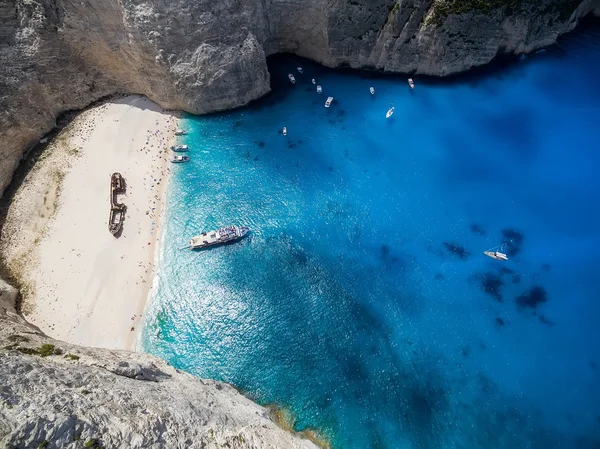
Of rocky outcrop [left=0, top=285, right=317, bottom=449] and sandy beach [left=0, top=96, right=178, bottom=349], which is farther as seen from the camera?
sandy beach [left=0, top=96, right=178, bottom=349]

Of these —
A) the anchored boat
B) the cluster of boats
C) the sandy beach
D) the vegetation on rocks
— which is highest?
the vegetation on rocks

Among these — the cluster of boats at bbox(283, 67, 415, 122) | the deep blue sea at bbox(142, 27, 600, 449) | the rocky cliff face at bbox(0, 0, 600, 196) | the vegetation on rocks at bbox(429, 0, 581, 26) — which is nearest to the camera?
the deep blue sea at bbox(142, 27, 600, 449)

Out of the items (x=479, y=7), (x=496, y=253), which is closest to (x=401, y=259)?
(x=496, y=253)

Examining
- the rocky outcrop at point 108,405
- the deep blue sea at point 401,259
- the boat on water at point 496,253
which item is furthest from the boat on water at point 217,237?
the boat on water at point 496,253

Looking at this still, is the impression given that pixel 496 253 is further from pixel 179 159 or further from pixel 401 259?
pixel 179 159

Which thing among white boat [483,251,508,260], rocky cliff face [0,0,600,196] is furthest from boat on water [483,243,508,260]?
rocky cliff face [0,0,600,196]

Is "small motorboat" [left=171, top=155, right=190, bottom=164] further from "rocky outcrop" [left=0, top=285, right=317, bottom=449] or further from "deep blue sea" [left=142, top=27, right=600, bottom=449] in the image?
"rocky outcrop" [left=0, top=285, right=317, bottom=449]

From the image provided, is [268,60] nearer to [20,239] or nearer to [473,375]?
[20,239]
